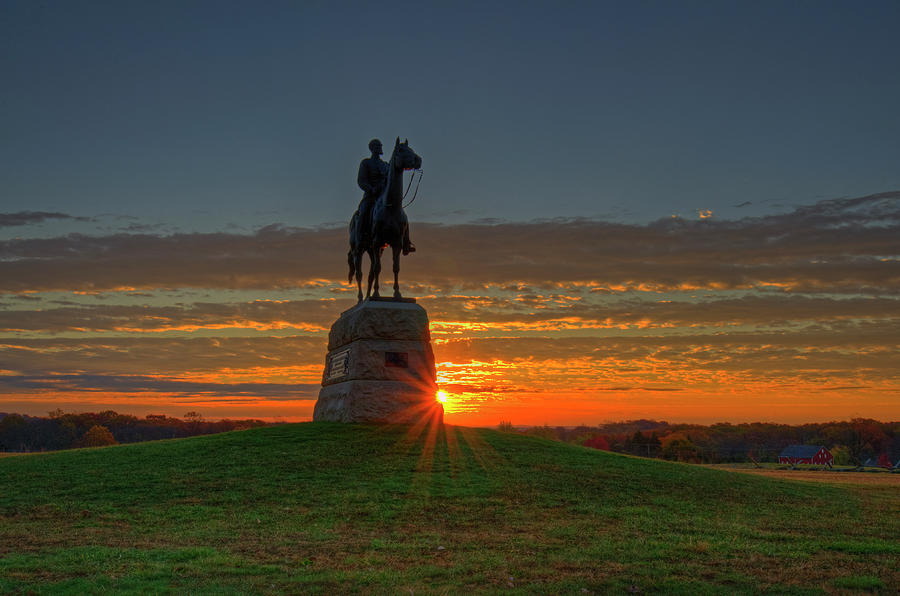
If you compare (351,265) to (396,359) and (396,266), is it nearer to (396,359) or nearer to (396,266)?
(396,266)

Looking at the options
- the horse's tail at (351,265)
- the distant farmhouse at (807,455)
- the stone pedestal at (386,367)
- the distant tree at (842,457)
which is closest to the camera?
the stone pedestal at (386,367)

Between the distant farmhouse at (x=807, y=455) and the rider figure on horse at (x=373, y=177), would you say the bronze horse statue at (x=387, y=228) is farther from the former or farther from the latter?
the distant farmhouse at (x=807, y=455)

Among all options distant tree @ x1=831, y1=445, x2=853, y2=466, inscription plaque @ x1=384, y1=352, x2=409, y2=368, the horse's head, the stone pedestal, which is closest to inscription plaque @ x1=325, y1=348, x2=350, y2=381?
the stone pedestal

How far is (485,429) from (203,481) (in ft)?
34.4

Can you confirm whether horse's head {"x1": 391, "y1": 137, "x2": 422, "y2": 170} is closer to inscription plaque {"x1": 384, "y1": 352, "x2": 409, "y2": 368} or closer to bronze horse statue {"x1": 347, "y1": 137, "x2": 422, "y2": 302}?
bronze horse statue {"x1": 347, "y1": 137, "x2": 422, "y2": 302}

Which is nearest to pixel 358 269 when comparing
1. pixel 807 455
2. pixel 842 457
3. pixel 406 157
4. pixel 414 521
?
pixel 406 157

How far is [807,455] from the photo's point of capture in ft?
216

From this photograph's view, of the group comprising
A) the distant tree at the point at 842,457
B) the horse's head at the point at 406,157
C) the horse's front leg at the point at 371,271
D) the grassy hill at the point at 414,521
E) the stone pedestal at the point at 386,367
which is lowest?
the distant tree at the point at 842,457

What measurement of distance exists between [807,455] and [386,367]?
55452mm

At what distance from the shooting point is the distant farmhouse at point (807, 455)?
6499cm

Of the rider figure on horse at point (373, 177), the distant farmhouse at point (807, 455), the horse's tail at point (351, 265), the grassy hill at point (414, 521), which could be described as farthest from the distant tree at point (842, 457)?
the rider figure on horse at point (373, 177)

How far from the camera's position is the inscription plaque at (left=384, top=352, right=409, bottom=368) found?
2320 cm

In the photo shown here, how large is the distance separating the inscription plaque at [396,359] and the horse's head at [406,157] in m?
5.79

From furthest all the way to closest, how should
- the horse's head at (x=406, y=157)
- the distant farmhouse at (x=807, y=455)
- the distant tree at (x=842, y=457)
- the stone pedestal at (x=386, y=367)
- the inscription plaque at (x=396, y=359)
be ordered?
the distant tree at (x=842, y=457)
the distant farmhouse at (x=807, y=455)
the inscription plaque at (x=396, y=359)
the stone pedestal at (x=386, y=367)
the horse's head at (x=406, y=157)
